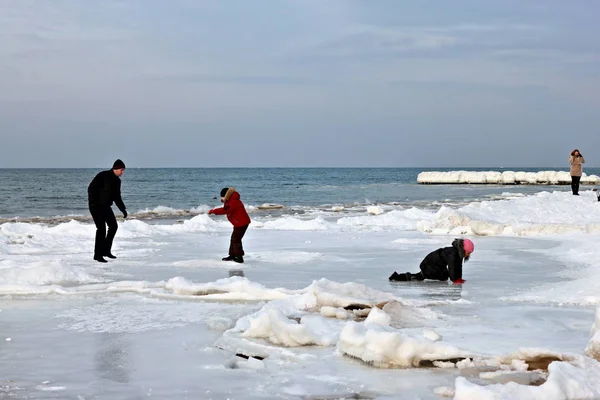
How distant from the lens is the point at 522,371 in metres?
5.17

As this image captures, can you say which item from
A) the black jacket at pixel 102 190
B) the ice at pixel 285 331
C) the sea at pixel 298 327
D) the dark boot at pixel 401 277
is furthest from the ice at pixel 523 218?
the ice at pixel 285 331

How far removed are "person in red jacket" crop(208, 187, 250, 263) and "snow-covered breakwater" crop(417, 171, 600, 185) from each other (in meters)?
61.3

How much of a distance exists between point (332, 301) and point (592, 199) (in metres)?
20.5

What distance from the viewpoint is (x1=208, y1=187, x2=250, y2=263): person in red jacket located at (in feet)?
41.0

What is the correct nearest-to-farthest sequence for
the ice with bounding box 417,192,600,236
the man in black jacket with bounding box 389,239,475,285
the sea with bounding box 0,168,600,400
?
the sea with bounding box 0,168,600,400
the man in black jacket with bounding box 389,239,475,285
the ice with bounding box 417,192,600,236

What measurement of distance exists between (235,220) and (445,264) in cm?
401

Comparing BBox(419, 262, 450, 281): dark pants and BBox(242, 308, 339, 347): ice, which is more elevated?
BBox(419, 262, 450, 281): dark pants

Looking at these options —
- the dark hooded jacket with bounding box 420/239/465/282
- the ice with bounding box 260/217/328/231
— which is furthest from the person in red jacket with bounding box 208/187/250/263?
the ice with bounding box 260/217/328/231

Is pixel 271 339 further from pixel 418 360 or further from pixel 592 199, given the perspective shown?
pixel 592 199

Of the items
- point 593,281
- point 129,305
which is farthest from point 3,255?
point 593,281

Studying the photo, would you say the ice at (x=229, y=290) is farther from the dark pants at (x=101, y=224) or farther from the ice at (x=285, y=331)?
the dark pants at (x=101, y=224)

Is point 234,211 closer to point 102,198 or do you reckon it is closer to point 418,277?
point 102,198

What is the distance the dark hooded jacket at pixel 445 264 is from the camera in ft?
32.1

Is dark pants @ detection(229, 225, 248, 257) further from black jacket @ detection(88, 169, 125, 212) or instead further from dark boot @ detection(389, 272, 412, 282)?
dark boot @ detection(389, 272, 412, 282)
